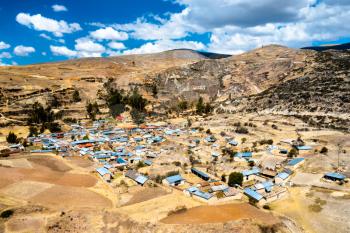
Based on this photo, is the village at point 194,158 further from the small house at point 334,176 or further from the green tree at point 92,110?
the green tree at point 92,110

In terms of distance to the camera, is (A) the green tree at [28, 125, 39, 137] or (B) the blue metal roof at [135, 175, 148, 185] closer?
(B) the blue metal roof at [135, 175, 148, 185]

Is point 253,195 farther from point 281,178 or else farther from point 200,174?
point 200,174

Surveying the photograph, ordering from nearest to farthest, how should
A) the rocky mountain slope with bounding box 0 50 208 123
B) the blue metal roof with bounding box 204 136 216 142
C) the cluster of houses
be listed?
the cluster of houses → the blue metal roof with bounding box 204 136 216 142 → the rocky mountain slope with bounding box 0 50 208 123

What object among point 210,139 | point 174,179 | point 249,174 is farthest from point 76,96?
point 249,174

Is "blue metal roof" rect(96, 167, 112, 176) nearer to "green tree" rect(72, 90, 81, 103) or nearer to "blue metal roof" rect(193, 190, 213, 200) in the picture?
"blue metal roof" rect(193, 190, 213, 200)

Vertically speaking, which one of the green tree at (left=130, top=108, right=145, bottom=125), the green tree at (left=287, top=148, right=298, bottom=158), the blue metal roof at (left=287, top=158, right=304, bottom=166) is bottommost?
the blue metal roof at (left=287, top=158, right=304, bottom=166)

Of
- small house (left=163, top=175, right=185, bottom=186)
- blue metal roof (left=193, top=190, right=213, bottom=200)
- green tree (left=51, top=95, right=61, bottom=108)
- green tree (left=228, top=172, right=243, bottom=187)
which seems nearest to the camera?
blue metal roof (left=193, top=190, right=213, bottom=200)

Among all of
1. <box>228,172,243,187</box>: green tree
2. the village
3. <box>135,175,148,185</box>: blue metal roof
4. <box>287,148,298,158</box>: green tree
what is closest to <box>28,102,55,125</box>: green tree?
the village
